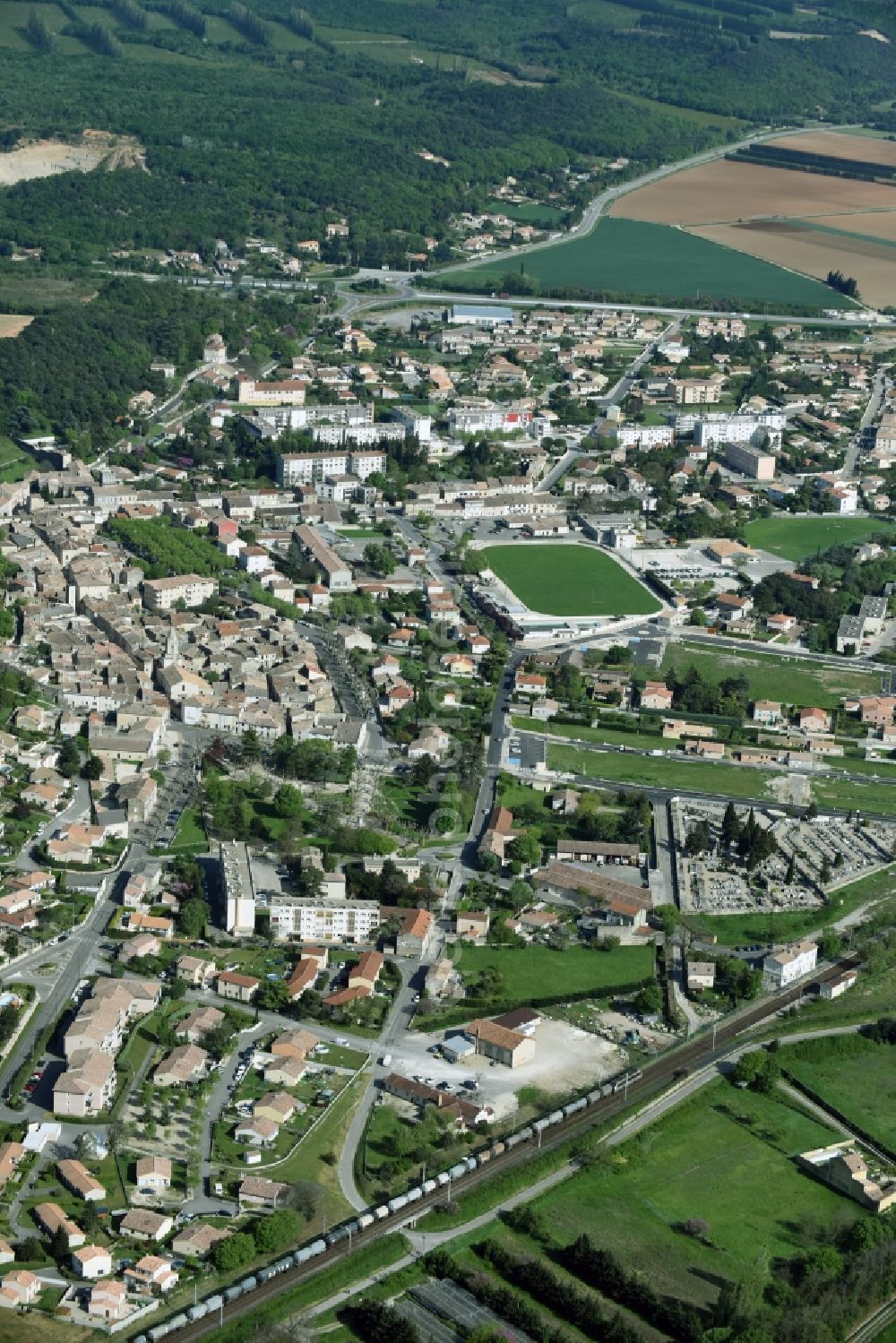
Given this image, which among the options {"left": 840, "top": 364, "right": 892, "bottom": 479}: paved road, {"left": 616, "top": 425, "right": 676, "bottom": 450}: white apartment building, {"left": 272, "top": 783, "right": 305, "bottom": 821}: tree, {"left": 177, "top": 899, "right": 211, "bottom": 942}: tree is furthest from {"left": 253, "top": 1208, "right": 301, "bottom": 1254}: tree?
{"left": 616, "top": 425, "right": 676, "bottom": 450}: white apartment building

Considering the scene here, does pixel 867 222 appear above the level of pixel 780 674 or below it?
below

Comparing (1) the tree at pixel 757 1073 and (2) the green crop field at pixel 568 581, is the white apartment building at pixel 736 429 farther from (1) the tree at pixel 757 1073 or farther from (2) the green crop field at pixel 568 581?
(1) the tree at pixel 757 1073

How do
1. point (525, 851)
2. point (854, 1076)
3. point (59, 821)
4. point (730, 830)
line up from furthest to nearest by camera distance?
point (730, 830) < point (59, 821) < point (525, 851) < point (854, 1076)

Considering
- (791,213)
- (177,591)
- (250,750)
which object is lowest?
(791,213)

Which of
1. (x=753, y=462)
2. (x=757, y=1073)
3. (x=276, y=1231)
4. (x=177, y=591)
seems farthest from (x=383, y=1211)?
(x=753, y=462)

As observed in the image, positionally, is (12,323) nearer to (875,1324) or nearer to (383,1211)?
(383,1211)

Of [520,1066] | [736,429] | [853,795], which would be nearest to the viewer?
[520,1066]

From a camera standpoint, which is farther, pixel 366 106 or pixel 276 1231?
pixel 366 106
